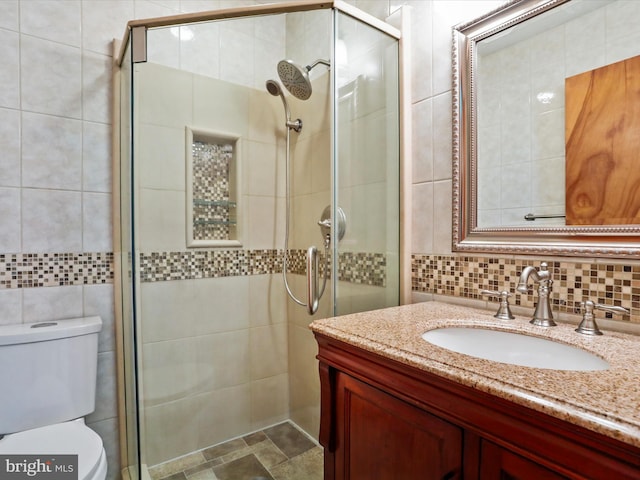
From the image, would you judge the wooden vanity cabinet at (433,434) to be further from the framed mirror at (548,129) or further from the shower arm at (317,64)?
the shower arm at (317,64)

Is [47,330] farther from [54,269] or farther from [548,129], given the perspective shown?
[548,129]

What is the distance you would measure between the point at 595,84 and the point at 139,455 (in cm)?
201

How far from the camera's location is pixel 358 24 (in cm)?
138

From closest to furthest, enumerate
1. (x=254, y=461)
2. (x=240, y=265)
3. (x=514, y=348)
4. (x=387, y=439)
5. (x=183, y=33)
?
1. (x=387, y=439)
2. (x=514, y=348)
3. (x=183, y=33)
4. (x=254, y=461)
5. (x=240, y=265)

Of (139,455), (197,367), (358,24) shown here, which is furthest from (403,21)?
(139,455)

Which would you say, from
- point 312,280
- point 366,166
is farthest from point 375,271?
point 366,166

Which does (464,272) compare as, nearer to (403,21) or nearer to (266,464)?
(403,21)

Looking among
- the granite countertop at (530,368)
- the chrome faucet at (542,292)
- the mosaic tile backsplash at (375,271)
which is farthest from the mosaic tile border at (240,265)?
the chrome faucet at (542,292)

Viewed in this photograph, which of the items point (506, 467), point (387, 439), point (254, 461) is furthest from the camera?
point (254, 461)

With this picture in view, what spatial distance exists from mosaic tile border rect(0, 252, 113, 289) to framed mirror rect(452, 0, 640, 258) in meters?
1.50

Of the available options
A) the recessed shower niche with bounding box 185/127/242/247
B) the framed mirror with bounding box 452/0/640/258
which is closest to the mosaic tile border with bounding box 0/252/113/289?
the recessed shower niche with bounding box 185/127/242/247

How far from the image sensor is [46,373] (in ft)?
4.39

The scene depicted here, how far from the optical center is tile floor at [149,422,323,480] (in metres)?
1.47

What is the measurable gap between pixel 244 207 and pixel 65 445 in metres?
1.06
